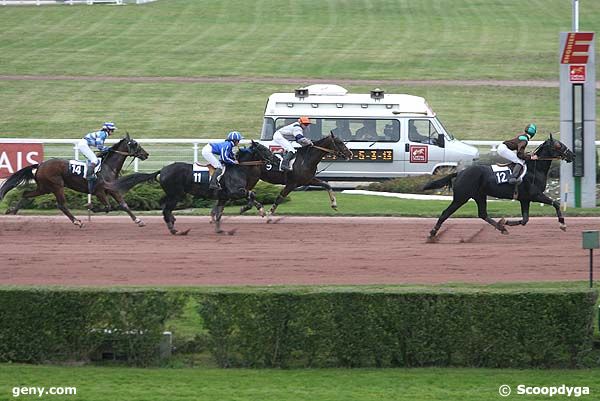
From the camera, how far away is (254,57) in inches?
1937

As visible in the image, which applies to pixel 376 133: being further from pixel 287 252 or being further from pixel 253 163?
pixel 287 252

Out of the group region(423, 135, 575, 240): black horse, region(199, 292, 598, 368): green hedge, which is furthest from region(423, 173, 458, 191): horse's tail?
region(199, 292, 598, 368): green hedge

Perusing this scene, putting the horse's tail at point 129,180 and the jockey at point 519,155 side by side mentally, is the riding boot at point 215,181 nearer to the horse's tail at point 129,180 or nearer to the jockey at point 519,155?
the horse's tail at point 129,180

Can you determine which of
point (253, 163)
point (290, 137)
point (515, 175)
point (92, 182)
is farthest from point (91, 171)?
point (515, 175)

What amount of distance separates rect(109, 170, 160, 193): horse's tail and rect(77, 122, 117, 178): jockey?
486mm

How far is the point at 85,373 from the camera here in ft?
39.0

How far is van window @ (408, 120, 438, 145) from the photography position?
27000 millimetres

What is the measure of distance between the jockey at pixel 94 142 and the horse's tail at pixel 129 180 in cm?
49

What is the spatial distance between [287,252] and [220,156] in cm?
290

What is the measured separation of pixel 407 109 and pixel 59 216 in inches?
332

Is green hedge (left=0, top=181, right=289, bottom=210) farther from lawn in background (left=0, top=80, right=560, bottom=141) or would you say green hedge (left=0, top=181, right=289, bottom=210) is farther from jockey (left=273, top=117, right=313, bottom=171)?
lawn in background (left=0, top=80, right=560, bottom=141)

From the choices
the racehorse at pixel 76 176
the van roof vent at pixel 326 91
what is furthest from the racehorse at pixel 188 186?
the van roof vent at pixel 326 91

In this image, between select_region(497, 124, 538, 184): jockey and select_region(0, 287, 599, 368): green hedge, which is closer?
select_region(0, 287, 599, 368): green hedge

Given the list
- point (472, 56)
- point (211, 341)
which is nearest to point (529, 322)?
point (211, 341)
